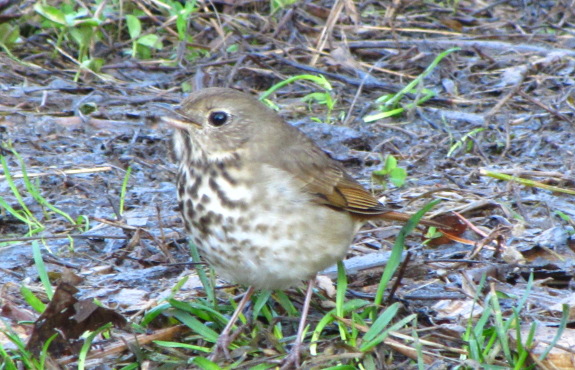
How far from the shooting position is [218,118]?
4141 millimetres

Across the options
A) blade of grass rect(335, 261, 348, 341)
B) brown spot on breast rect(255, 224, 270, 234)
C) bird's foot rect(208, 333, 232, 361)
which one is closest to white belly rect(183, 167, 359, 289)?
brown spot on breast rect(255, 224, 270, 234)

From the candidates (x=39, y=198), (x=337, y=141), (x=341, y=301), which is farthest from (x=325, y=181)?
(x=337, y=141)

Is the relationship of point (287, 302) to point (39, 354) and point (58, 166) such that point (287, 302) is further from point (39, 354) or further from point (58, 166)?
point (58, 166)

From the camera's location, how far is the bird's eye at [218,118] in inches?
163

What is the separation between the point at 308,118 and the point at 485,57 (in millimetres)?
1775

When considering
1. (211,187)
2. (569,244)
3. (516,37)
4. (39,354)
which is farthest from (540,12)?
(39,354)

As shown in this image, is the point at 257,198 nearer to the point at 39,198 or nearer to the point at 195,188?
the point at 195,188

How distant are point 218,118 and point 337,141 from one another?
7.24 ft

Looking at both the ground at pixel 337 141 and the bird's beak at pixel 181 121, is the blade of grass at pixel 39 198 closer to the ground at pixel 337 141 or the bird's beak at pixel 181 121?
the ground at pixel 337 141

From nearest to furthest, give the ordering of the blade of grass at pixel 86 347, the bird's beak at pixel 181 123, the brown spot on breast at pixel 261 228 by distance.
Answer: the blade of grass at pixel 86 347 → the brown spot on breast at pixel 261 228 → the bird's beak at pixel 181 123

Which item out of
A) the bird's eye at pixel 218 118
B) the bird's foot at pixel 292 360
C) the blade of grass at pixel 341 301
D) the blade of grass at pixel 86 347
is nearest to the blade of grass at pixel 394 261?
the blade of grass at pixel 341 301

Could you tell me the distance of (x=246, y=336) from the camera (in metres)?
3.91

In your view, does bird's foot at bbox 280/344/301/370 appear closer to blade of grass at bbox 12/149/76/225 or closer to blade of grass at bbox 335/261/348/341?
blade of grass at bbox 335/261/348/341

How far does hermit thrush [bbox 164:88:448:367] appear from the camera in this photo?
12.3ft
